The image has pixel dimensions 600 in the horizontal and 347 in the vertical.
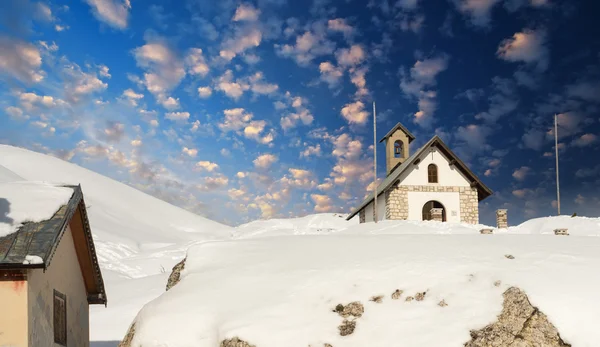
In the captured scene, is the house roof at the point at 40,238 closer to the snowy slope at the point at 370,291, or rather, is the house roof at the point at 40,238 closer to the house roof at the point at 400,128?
the snowy slope at the point at 370,291

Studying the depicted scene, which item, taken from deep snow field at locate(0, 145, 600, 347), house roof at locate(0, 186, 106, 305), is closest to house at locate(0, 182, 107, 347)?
house roof at locate(0, 186, 106, 305)

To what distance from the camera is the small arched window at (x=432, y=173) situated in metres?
31.5

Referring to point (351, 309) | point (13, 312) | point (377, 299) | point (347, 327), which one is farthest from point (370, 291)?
point (13, 312)

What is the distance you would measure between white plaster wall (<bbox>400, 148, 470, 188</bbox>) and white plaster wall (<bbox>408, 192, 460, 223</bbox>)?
61 centimetres

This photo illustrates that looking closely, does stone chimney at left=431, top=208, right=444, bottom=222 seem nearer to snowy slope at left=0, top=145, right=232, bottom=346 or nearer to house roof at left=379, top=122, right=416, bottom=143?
house roof at left=379, top=122, right=416, bottom=143

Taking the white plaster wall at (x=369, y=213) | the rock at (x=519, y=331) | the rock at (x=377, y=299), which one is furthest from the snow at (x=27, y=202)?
the white plaster wall at (x=369, y=213)

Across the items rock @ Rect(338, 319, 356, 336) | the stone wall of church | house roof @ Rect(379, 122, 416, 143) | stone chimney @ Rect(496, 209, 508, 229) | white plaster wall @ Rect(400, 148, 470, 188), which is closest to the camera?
rock @ Rect(338, 319, 356, 336)

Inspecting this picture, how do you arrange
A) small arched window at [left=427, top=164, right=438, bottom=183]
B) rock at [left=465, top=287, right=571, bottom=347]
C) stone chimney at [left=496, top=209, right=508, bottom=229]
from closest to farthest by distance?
1. rock at [left=465, top=287, right=571, bottom=347]
2. stone chimney at [left=496, top=209, right=508, bottom=229]
3. small arched window at [left=427, top=164, right=438, bottom=183]

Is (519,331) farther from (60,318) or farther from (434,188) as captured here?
(434,188)

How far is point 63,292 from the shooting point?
36.0 ft

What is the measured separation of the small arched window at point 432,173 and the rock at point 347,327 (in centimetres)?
2395

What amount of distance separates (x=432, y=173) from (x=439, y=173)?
42 centimetres

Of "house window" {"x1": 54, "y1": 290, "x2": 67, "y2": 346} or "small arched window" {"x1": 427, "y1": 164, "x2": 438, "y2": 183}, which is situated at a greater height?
"small arched window" {"x1": 427, "y1": 164, "x2": 438, "y2": 183}

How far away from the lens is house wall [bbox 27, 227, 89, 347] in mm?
8820
